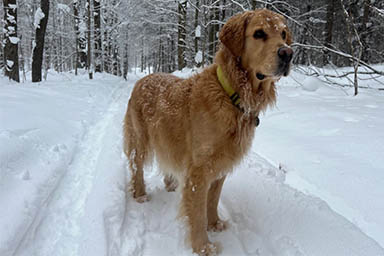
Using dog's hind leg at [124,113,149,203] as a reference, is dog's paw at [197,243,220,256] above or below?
below

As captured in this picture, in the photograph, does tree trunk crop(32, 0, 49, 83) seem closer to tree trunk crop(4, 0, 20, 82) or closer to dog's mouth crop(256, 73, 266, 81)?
tree trunk crop(4, 0, 20, 82)

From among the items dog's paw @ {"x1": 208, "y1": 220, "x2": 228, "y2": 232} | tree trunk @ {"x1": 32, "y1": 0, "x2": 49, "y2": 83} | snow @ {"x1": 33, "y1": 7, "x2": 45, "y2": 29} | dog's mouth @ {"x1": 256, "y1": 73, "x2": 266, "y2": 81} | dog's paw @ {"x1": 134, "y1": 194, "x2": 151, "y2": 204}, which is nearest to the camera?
dog's mouth @ {"x1": 256, "y1": 73, "x2": 266, "y2": 81}

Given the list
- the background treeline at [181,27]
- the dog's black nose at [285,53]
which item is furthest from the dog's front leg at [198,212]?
the background treeline at [181,27]

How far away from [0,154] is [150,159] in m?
1.77

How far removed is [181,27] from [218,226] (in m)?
15.0

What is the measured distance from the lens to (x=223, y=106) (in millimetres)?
2191

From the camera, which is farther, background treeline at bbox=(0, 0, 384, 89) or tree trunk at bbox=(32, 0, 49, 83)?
background treeline at bbox=(0, 0, 384, 89)

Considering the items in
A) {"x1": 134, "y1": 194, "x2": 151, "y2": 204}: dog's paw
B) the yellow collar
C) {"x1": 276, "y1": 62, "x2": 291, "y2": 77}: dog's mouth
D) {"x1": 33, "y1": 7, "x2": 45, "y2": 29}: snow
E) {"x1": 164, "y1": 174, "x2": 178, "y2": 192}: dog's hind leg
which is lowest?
{"x1": 134, "y1": 194, "x2": 151, "y2": 204}: dog's paw

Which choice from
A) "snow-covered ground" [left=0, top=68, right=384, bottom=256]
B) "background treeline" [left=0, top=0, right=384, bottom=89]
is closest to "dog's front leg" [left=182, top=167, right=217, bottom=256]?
"snow-covered ground" [left=0, top=68, right=384, bottom=256]

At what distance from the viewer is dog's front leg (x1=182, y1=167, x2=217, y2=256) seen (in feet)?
7.46

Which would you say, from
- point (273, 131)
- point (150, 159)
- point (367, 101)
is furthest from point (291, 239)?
point (367, 101)

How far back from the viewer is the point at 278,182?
9.68 ft

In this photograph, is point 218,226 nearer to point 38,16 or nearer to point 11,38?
point 11,38

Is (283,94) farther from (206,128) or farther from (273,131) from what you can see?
(206,128)
